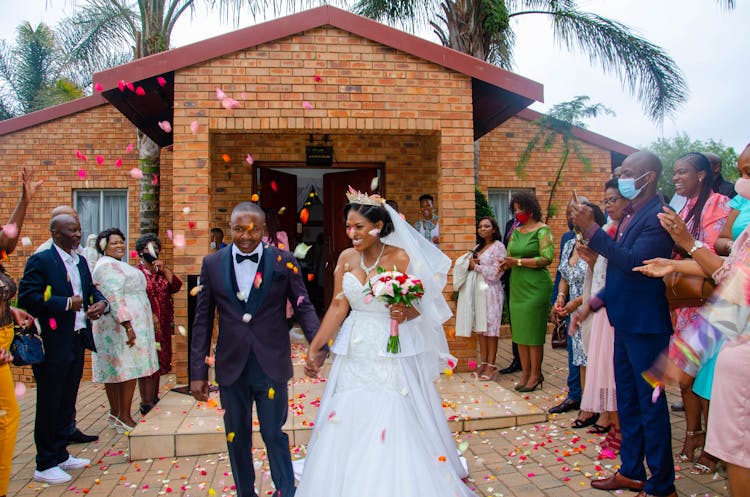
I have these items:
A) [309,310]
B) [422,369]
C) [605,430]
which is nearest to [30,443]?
[309,310]

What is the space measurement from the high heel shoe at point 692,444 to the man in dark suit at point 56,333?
5119 millimetres

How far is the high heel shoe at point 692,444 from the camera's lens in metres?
4.67

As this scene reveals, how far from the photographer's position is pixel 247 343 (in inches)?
151

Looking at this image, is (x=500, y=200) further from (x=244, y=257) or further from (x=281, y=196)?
(x=244, y=257)

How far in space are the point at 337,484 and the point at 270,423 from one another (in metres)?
0.66

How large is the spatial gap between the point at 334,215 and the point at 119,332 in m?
5.48

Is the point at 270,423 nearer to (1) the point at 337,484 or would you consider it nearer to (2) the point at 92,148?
(1) the point at 337,484

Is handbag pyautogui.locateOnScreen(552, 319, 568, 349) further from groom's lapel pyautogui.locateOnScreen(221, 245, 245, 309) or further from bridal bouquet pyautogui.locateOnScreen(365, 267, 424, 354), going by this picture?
groom's lapel pyautogui.locateOnScreen(221, 245, 245, 309)

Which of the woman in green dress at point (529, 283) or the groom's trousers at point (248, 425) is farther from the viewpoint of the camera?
the woman in green dress at point (529, 283)

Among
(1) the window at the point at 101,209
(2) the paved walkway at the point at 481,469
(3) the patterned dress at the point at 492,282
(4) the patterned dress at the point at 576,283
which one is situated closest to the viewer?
(2) the paved walkway at the point at 481,469

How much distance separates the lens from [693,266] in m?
3.16

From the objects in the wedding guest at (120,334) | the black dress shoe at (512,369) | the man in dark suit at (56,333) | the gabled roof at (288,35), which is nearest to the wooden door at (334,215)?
the gabled roof at (288,35)

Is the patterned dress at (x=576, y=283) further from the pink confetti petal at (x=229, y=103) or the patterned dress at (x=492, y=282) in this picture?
the pink confetti petal at (x=229, y=103)

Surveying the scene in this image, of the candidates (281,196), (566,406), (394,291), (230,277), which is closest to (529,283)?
(566,406)
